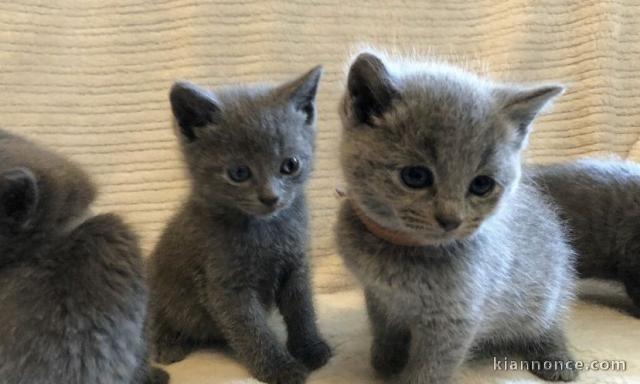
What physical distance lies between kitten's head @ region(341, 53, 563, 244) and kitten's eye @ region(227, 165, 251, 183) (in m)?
0.18

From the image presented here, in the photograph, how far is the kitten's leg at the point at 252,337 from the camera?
3.99 ft

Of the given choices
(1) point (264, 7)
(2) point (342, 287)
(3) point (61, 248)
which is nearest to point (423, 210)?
(3) point (61, 248)

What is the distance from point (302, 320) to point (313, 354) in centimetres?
6

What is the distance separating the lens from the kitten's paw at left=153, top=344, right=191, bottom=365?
1.34 metres

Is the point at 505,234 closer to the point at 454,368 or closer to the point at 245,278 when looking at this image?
the point at 454,368

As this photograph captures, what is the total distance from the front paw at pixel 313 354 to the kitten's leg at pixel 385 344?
0.09 metres

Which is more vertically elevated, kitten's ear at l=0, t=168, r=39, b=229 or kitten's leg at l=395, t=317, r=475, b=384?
kitten's ear at l=0, t=168, r=39, b=229

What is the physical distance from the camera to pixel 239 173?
48.3 inches

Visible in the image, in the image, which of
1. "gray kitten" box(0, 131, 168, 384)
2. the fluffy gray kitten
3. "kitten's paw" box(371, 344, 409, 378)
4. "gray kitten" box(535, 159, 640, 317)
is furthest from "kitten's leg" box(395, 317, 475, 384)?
"gray kitten" box(535, 159, 640, 317)

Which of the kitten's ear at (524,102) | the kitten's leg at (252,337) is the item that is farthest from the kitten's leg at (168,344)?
Answer: the kitten's ear at (524,102)

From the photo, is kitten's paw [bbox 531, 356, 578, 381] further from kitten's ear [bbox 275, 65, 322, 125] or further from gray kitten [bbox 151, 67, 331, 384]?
kitten's ear [bbox 275, 65, 322, 125]

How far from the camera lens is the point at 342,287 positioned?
1704 millimetres

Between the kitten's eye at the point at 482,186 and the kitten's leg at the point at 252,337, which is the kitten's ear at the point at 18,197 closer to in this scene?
the kitten's leg at the point at 252,337

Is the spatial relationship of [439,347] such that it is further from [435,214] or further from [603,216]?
[603,216]
